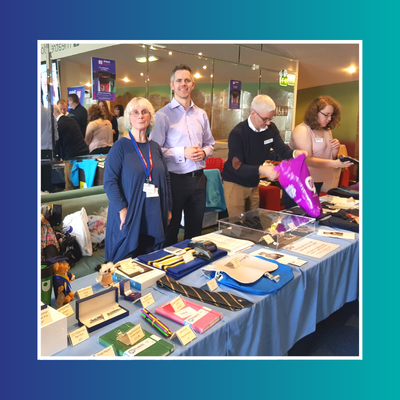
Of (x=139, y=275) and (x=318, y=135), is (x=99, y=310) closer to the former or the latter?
(x=139, y=275)

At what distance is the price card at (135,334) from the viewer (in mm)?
1033

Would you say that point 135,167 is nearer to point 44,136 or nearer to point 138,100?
point 138,100

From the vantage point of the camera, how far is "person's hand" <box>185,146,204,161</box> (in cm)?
237

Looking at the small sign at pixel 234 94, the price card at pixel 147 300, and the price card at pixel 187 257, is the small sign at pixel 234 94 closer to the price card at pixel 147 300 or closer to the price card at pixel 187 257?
the price card at pixel 187 257

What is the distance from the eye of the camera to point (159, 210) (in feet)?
7.15

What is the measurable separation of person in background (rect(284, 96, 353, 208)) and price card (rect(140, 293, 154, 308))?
1877 mm

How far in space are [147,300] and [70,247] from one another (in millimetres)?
1618

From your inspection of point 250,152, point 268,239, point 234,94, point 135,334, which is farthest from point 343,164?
point 234,94

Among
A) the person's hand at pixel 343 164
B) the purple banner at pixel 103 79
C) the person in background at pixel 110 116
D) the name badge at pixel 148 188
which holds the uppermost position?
the purple banner at pixel 103 79

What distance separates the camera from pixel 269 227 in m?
2.12

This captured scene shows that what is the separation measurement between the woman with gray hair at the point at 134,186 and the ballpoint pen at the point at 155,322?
952 millimetres

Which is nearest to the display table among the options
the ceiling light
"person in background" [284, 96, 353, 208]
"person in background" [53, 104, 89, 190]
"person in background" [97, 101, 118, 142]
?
"person in background" [284, 96, 353, 208]

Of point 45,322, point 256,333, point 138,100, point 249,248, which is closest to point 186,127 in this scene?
point 138,100

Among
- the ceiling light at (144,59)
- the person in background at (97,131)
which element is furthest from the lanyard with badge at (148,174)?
the ceiling light at (144,59)
